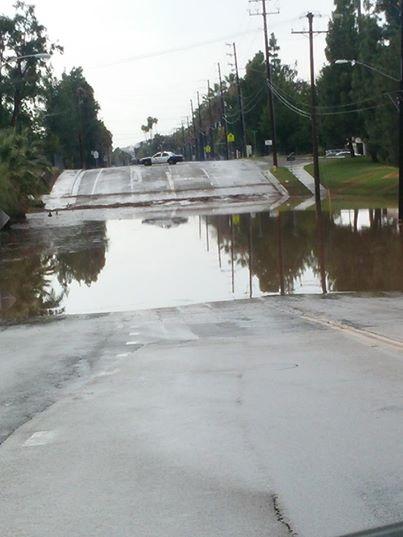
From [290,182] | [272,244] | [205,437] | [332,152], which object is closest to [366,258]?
[272,244]

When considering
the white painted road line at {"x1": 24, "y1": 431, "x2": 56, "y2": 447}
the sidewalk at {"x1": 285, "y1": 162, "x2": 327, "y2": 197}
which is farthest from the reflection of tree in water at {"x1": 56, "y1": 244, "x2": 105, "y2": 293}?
the sidewalk at {"x1": 285, "y1": 162, "x2": 327, "y2": 197}

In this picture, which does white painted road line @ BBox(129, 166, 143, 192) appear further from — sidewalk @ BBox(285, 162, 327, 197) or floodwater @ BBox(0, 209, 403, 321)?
floodwater @ BBox(0, 209, 403, 321)

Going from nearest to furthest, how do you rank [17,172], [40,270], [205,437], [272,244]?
[205,437] → [40,270] → [272,244] → [17,172]

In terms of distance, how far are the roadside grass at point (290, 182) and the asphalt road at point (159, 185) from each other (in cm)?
102

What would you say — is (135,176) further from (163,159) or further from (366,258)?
(366,258)

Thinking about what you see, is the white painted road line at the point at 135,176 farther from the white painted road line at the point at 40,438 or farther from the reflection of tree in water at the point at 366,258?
the white painted road line at the point at 40,438

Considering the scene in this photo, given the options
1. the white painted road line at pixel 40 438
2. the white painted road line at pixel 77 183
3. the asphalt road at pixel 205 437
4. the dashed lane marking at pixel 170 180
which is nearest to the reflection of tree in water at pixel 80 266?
the asphalt road at pixel 205 437

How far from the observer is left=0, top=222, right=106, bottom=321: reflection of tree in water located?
67.2 feet

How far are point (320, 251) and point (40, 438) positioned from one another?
21.6m

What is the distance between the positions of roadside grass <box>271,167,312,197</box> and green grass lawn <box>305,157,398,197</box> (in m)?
1.80

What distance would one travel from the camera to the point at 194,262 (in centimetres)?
2783

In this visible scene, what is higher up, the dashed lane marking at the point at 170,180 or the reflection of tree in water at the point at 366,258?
the dashed lane marking at the point at 170,180

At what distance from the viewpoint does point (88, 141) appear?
121750mm

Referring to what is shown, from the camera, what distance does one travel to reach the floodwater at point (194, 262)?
20.8 m
